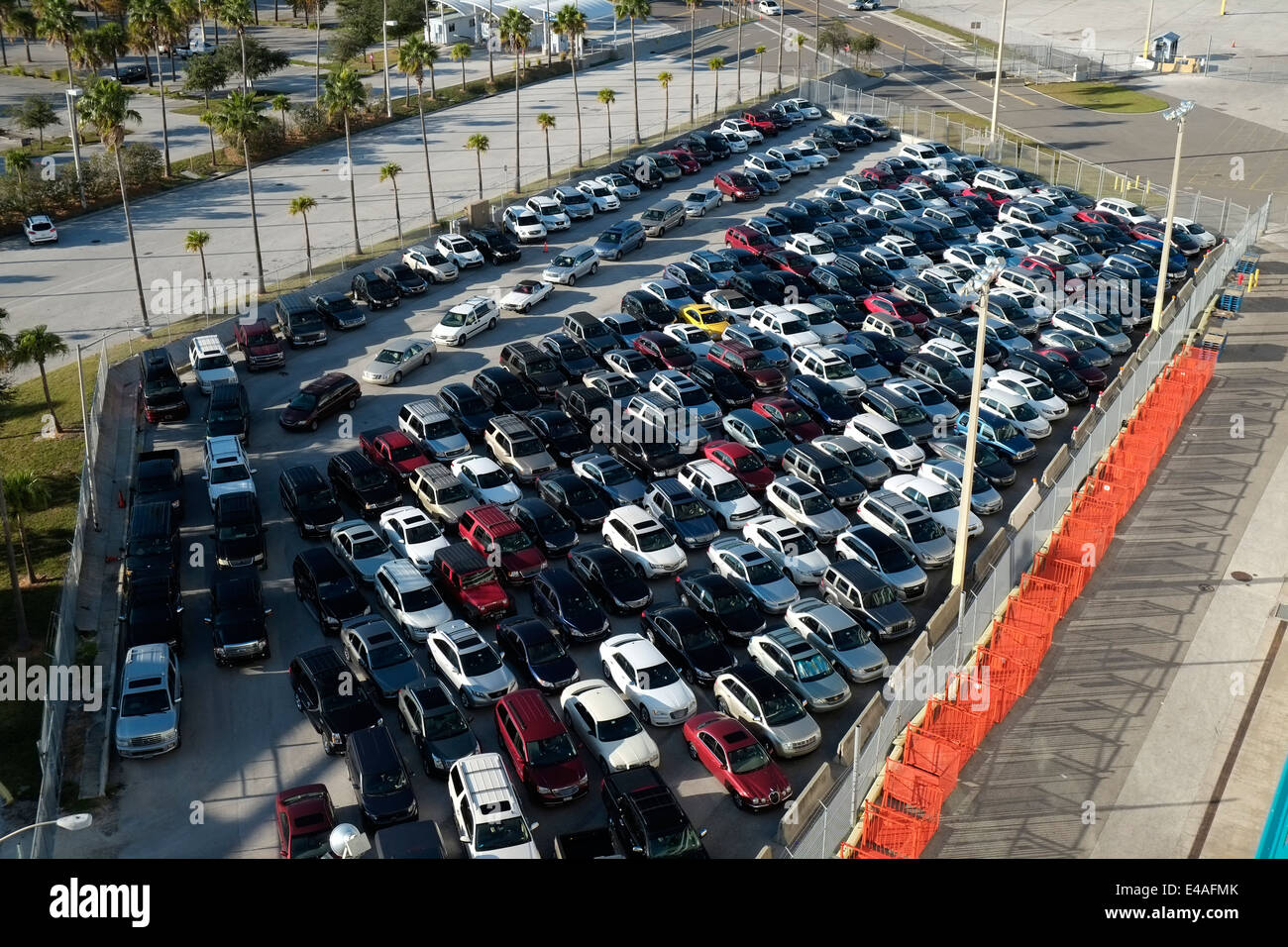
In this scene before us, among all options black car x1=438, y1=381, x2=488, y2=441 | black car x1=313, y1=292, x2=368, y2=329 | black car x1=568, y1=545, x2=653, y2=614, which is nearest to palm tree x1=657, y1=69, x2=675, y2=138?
black car x1=313, y1=292, x2=368, y2=329

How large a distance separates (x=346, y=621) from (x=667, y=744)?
28.8 feet

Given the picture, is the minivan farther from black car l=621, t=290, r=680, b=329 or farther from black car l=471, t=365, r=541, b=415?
black car l=471, t=365, r=541, b=415

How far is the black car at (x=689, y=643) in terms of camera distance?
30188mm

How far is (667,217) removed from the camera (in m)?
62.2

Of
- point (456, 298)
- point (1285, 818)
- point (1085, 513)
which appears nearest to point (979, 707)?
point (1285, 818)

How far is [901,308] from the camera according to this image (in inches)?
2004

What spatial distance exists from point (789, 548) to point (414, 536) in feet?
34.8

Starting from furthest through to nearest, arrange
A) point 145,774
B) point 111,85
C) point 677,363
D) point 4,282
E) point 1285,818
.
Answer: point 4,282 → point 111,85 → point 677,363 → point 145,774 → point 1285,818

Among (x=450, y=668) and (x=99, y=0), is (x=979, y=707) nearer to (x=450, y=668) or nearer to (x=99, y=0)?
(x=450, y=668)

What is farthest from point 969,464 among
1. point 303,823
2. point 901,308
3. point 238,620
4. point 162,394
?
point 162,394

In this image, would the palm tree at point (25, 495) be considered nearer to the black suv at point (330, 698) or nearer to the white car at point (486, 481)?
the black suv at point (330, 698)

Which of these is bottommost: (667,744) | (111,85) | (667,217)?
(667,744)

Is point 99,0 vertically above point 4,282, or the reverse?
point 99,0

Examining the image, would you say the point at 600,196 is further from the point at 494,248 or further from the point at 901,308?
the point at 901,308
